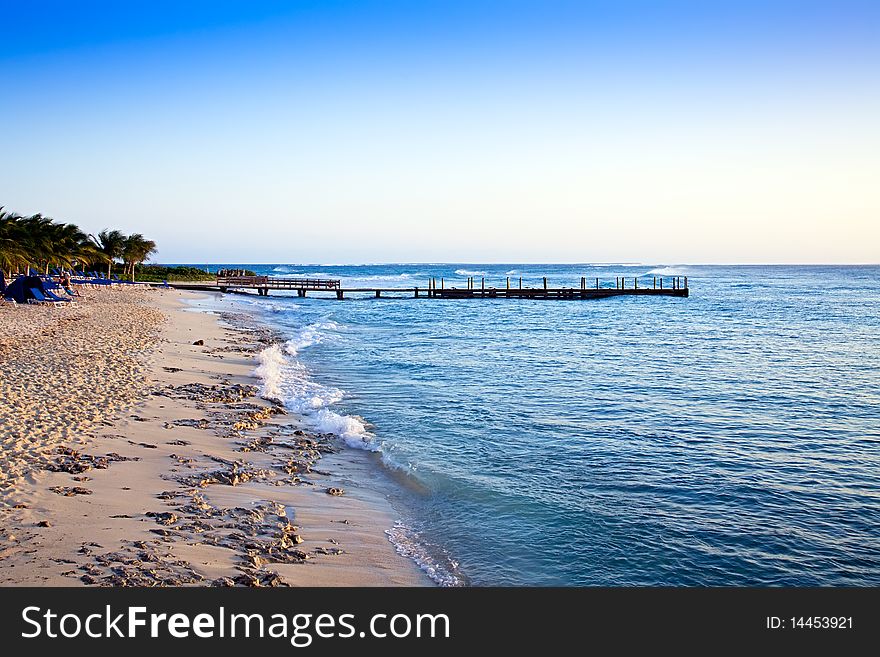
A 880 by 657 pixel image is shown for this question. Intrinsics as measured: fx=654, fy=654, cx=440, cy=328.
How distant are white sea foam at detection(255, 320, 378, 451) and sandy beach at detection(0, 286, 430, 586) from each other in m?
0.47

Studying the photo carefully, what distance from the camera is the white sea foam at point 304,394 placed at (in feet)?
40.2

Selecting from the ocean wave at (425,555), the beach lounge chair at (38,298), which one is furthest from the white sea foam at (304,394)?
the beach lounge chair at (38,298)

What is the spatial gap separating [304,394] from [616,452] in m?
7.95

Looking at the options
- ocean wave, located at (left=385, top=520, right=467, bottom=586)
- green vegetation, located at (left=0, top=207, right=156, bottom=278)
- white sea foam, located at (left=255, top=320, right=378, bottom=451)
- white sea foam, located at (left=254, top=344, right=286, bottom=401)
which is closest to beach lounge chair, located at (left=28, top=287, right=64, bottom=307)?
green vegetation, located at (left=0, top=207, right=156, bottom=278)

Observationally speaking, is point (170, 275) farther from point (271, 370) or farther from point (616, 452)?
point (616, 452)

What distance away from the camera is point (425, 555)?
7.12 m

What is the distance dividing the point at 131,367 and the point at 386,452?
27.9ft

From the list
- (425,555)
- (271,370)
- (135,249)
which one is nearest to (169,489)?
(425,555)

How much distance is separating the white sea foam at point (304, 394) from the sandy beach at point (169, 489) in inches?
18.6

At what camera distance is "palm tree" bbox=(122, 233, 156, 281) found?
222 feet
